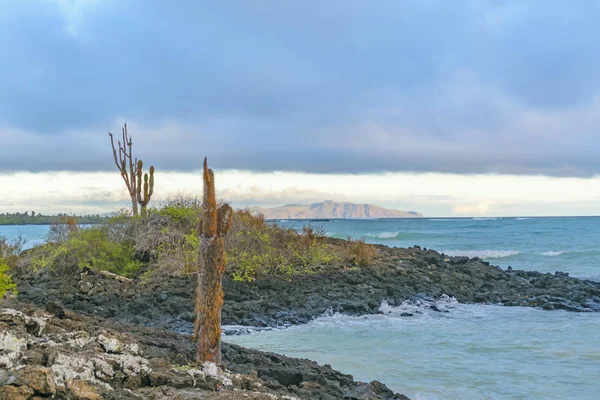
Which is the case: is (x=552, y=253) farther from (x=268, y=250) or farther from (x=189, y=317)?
(x=189, y=317)

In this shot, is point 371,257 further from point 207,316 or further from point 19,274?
point 207,316

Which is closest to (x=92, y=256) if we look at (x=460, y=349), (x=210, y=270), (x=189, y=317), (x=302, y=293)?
(x=189, y=317)

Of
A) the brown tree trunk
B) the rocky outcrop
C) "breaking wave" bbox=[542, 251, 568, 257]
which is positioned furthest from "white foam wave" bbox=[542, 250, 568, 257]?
the rocky outcrop

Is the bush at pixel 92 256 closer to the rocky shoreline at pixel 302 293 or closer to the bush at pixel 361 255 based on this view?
the rocky shoreline at pixel 302 293

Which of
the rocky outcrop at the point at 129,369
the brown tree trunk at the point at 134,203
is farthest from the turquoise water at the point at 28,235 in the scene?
the rocky outcrop at the point at 129,369

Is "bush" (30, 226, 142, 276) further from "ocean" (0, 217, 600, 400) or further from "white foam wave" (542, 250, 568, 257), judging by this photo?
"white foam wave" (542, 250, 568, 257)

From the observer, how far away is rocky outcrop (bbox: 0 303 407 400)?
17.2 ft

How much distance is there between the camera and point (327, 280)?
16922mm

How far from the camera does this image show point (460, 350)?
36.9ft

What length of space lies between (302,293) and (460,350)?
17.4 feet

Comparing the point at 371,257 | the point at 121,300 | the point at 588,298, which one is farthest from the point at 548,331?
the point at 121,300

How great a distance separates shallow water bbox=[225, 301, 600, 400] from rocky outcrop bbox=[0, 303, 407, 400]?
1658 mm

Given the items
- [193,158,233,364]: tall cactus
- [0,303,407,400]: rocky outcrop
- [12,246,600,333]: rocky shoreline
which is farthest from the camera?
[12,246,600,333]: rocky shoreline

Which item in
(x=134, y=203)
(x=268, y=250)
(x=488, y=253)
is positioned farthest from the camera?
(x=488, y=253)
